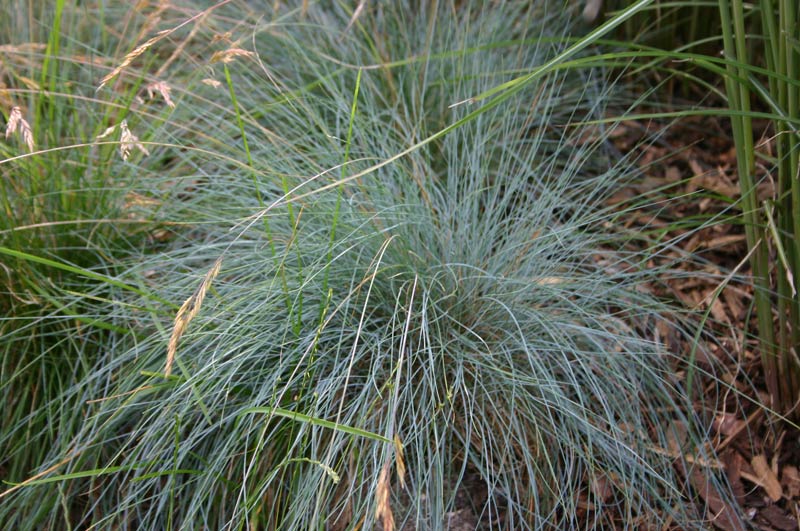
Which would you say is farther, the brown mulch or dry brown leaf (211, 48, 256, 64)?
the brown mulch

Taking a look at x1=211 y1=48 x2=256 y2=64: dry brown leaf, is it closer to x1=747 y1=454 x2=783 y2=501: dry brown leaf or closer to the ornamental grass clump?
the ornamental grass clump

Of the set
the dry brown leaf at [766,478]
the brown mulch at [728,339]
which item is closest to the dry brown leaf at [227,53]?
the brown mulch at [728,339]

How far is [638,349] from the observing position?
7.57 feet

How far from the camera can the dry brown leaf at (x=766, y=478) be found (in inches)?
86.1

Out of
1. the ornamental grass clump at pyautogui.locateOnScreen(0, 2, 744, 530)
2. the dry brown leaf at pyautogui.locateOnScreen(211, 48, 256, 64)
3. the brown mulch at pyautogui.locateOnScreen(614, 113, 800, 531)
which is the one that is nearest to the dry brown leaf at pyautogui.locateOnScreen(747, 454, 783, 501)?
the brown mulch at pyautogui.locateOnScreen(614, 113, 800, 531)

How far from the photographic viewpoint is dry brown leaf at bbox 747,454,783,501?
219 cm

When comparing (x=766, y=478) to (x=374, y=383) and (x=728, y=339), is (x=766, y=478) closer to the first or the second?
(x=728, y=339)

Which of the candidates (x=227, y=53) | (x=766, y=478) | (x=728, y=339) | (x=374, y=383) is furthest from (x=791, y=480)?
(x=227, y=53)

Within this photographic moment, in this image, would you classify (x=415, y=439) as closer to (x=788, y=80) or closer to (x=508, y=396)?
(x=508, y=396)

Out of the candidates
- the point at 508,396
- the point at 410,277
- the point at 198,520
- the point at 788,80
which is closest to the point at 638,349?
the point at 508,396

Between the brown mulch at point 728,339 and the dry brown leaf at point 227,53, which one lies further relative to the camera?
the brown mulch at point 728,339

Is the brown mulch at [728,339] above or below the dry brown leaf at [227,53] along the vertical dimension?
below

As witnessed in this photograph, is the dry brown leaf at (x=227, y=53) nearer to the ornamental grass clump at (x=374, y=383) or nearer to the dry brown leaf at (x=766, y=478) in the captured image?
the ornamental grass clump at (x=374, y=383)

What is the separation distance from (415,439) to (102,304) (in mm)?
1129
